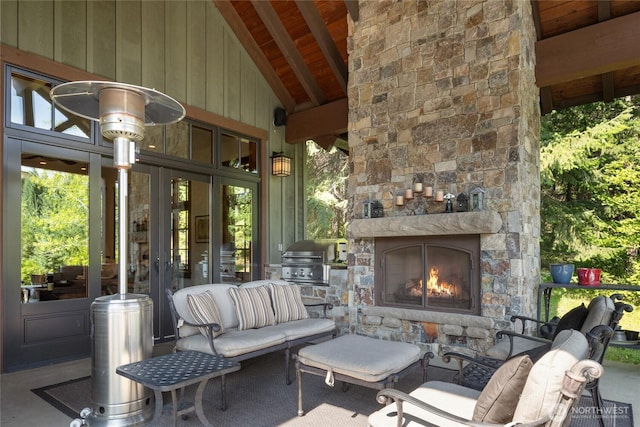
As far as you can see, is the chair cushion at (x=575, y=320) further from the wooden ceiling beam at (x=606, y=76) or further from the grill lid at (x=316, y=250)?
the grill lid at (x=316, y=250)

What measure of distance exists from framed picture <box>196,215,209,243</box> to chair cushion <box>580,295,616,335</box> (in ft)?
15.1

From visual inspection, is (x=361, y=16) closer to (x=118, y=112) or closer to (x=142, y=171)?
(x=142, y=171)

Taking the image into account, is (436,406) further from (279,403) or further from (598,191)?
(598,191)

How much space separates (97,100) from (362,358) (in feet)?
8.22

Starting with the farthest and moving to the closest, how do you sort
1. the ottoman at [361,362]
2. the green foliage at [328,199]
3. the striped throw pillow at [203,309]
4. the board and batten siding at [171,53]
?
1. the green foliage at [328,199]
2. the board and batten siding at [171,53]
3. the striped throw pillow at [203,309]
4. the ottoman at [361,362]

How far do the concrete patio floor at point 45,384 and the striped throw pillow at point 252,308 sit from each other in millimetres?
1150

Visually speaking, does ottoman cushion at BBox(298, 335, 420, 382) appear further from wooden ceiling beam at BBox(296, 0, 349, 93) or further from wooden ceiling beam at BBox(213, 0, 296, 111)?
wooden ceiling beam at BBox(213, 0, 296, 111)

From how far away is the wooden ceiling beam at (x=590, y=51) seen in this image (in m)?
4.09

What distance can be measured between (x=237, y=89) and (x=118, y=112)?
4.05 meters

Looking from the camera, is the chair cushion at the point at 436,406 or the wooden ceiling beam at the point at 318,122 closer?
the chair cushion at the point at 436,406

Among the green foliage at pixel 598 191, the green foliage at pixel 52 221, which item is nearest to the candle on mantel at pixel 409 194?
the green foliage at pixel 52 221

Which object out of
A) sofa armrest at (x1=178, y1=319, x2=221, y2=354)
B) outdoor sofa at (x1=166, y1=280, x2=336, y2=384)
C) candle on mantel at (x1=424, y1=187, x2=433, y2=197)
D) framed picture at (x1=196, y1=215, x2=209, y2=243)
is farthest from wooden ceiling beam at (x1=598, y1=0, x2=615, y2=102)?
framed picture at (x1=196, y1=215, x2=209, y2=243)

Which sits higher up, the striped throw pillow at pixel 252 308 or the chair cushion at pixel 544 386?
the chair cushion at pixel 544 386

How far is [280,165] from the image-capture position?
22.4ft
